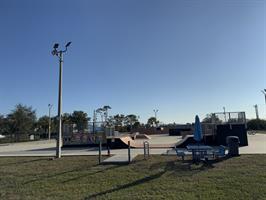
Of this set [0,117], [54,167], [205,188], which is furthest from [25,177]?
[0,117]

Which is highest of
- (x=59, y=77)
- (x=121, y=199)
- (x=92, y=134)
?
(x=59, y=77)

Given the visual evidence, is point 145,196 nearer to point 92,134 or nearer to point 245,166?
point 245,166

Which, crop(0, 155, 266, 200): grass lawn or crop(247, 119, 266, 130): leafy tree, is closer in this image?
crop(0, 155, 266, 200): grass lawn

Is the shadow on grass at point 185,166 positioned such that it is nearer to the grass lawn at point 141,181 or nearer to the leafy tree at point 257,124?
the grass lawn at point 141,181

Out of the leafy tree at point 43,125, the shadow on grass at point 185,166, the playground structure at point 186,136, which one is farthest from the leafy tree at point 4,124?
the shadow on grass at point 185,166

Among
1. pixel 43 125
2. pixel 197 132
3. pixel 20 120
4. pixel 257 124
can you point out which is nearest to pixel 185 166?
pixel 197 132

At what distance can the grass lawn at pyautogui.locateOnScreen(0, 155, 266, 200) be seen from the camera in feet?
19.9

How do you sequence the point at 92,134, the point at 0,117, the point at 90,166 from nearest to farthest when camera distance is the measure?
the point at 90,166 → the point at 92,134 → the point at 0,117

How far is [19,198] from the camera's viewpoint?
6.07 meters

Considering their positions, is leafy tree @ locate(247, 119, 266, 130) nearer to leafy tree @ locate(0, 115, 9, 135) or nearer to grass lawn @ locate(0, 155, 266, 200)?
grass lawn @ locate(0, 155, 266, 200)

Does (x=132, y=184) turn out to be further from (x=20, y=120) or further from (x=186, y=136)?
(x=20, y=120)

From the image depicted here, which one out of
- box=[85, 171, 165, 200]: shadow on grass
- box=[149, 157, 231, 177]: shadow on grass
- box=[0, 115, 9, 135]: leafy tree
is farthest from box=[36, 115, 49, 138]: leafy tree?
box=[85, 171, 165, 200]: shadow on grass

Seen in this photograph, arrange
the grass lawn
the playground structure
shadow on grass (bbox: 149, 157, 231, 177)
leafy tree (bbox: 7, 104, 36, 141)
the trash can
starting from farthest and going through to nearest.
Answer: leafy tree (bbox: 7, 104, 36, 141) → the playground structure → the trash can → shadow on grass (bbox: 149, 157, 231, 177) → the grass lawn

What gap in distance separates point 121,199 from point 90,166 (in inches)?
172
